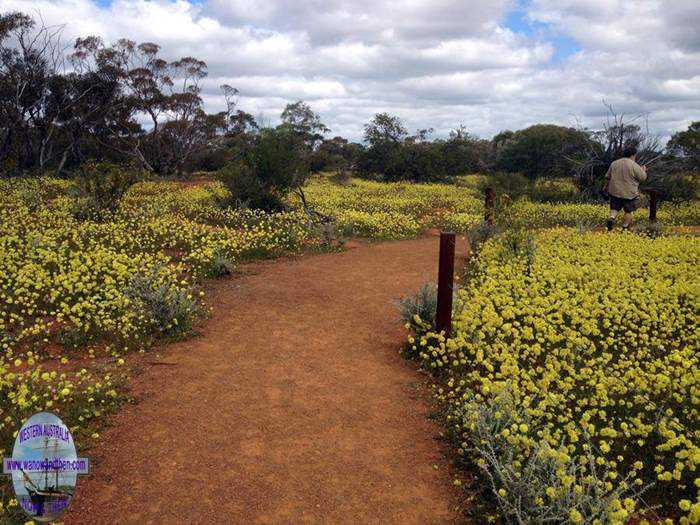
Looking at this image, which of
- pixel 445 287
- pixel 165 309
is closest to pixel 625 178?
pixel 445 287

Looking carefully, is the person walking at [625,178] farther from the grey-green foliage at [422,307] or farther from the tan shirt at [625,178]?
the grey-green foliage at [422,307]

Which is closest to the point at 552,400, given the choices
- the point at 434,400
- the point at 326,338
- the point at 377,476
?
the point at 434,400

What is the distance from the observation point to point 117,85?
32.5 metres

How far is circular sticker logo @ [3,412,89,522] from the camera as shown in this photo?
276cm

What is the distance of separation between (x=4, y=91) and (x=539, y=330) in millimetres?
30045

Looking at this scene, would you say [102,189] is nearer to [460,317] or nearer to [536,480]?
[460,317]

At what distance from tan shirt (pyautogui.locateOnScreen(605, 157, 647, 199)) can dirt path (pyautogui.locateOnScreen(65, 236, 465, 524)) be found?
855 cm

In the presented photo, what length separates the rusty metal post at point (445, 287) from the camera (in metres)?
6.09

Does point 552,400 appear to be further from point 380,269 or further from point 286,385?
point 380,269

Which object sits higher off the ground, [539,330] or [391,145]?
[391,145]

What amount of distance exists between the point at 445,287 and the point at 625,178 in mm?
9201

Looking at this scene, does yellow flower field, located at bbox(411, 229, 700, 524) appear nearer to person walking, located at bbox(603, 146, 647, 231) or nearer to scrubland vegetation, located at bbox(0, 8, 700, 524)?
scrubland vegetation, located at bbox(0, 8, 700, 524)

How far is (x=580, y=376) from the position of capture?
500 centimetres

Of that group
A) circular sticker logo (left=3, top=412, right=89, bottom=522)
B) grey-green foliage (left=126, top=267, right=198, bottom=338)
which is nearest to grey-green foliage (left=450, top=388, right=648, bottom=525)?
circular sticker logo (left=3, top=412, right=89, bottom=522)
